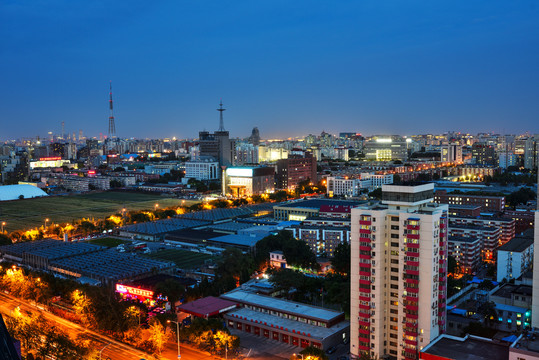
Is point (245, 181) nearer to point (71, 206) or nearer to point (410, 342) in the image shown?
point (71, 206)

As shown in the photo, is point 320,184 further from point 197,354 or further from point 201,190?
point 197,354

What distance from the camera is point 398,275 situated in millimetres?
8852

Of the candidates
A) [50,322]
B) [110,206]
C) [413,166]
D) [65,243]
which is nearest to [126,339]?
[50,322]

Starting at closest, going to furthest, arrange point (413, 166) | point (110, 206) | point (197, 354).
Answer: point (197, 354) < point (110, 206) < point (413, 166)

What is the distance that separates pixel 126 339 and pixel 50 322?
7.77 feet

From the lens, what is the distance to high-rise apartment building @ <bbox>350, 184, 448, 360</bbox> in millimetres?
8594

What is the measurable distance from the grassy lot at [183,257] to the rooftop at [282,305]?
407 centimetres

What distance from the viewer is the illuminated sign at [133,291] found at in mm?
12531

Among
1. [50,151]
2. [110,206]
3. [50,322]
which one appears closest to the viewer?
[50,322]

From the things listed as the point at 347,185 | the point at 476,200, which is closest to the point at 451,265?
the point at 476,200

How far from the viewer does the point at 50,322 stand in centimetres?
1150

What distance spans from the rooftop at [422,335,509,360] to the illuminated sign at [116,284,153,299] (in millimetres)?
7334

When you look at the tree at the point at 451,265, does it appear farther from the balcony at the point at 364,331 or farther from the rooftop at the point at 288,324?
the balcony at the point at 364,331

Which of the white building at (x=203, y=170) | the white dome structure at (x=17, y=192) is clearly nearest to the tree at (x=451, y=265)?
the white dome structure at (x=17, y=192)
